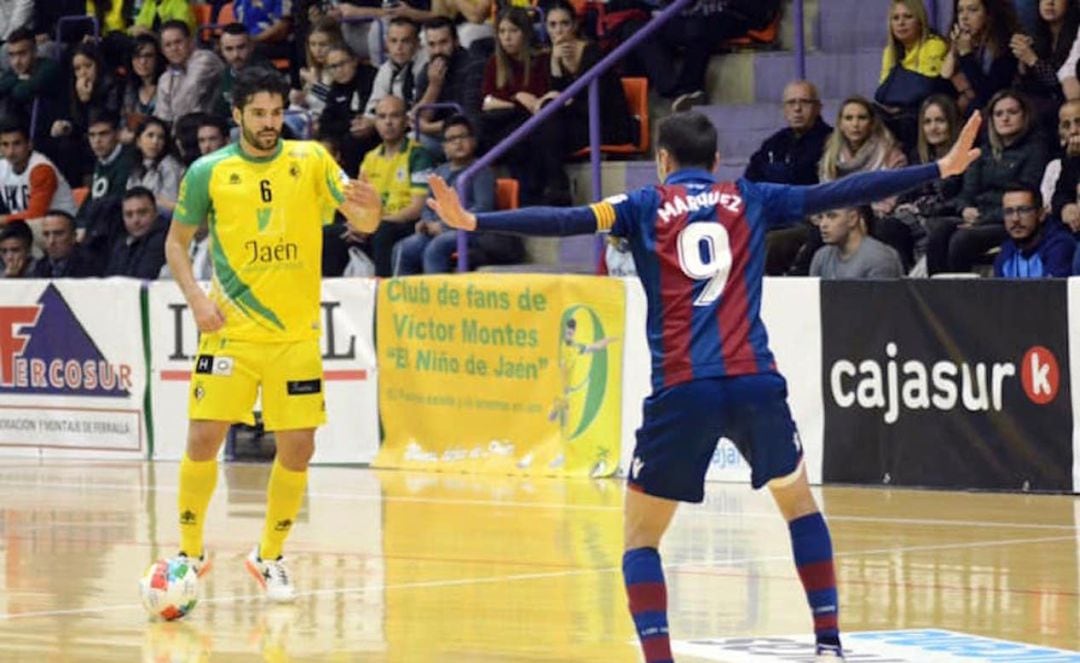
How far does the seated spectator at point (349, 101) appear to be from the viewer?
21.8m

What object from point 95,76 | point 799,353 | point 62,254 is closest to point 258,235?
point 799,353

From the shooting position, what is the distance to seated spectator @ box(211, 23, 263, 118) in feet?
77.2

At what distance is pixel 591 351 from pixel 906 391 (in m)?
2.42

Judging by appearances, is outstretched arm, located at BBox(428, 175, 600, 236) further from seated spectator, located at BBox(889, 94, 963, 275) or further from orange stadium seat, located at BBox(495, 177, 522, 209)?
orange stadium seat, located at BBox(495, 177, 522, 209)

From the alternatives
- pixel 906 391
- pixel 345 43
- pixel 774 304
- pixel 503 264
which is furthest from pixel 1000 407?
pixel 345 43

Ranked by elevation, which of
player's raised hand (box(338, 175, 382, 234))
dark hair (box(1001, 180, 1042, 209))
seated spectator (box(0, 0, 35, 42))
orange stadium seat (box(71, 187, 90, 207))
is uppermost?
seated spectator (box(0, 0, 35, 42))

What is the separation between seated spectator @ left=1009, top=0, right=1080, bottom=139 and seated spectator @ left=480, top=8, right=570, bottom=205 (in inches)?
167

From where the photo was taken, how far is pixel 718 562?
12.6 metres

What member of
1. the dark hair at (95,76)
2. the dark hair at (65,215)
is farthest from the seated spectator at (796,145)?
the dark hair at (95,76)

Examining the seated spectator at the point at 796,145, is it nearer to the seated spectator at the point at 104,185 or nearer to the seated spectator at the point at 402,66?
the seated spectator at the point at 402,66

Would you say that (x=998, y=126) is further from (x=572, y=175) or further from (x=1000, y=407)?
(x=572, y=175)

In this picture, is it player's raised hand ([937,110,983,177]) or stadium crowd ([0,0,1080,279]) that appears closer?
player's raised hand ([937,110,983,177])

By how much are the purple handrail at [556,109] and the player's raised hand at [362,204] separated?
8.42 meters

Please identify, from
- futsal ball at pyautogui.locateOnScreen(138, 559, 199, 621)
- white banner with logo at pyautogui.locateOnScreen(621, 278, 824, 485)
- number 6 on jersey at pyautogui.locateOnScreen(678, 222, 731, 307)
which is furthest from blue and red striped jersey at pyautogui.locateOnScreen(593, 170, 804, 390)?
white banner with logo at pyautogui.locateOnScreen(621, 278, 824, 485)
